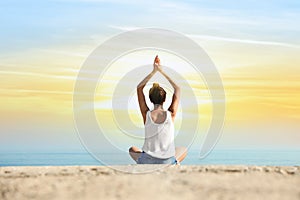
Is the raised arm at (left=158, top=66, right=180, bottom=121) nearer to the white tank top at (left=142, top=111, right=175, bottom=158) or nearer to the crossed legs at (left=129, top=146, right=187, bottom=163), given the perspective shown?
the white tank top at (left=142, top=111, right=175, bottom=158)

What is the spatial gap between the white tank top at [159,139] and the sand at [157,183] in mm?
930

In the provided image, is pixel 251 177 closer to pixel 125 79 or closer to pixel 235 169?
pixel 235 169

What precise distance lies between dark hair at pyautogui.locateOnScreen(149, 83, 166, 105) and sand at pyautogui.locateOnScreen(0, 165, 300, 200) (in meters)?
1.21

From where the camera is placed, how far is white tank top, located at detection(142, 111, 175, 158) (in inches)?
227

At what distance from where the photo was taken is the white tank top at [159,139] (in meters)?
5.75

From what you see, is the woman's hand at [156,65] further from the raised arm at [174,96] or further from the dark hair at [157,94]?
the dark hair at [157,94]

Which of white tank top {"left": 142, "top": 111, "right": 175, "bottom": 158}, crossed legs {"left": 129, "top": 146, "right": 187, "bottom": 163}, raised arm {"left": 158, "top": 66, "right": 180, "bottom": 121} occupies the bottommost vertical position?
crossed legs {"left": 129, "top": 146, "right": 187, "bottom": 163}

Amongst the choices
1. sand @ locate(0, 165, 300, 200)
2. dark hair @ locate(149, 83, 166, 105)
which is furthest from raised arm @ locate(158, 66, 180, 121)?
sand @ locate(0, 165, 300, 200)

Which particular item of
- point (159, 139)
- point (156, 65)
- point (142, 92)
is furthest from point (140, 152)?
point (156, 65)

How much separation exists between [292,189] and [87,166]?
1715 millimetres

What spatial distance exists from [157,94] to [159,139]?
475mm

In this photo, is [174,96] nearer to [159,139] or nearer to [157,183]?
[159,139]

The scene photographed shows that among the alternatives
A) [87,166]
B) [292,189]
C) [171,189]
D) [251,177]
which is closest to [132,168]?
[87,166]

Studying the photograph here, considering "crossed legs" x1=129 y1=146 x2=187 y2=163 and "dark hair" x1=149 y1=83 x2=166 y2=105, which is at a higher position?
"dark hair" x1=149 y1=83 x2=166 y2=105
